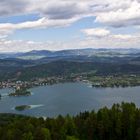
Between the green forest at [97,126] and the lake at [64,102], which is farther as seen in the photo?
the lake at [64,102]

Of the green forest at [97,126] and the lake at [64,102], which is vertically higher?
the green forest at [97,126]

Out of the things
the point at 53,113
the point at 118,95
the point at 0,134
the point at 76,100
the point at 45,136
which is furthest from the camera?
the point at 118,95

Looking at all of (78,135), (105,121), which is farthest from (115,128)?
(78,135)

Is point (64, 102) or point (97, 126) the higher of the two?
point (97, 126)

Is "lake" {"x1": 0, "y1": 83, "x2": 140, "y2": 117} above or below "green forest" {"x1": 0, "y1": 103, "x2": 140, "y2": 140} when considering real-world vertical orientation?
below

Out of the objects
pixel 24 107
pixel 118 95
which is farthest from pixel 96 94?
pixel 24 107

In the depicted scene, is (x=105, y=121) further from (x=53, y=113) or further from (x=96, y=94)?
(x=96, y=94)

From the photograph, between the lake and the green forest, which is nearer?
the green forest

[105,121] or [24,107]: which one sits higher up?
[105,121]

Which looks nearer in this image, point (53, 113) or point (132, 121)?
point (132, 121)

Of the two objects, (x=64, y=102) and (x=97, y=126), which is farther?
(x=64, y=102)

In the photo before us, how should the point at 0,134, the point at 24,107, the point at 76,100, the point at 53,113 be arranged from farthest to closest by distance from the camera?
the point at 76,100
the point at 24,107
the point at 53,113
the point at 0,134
